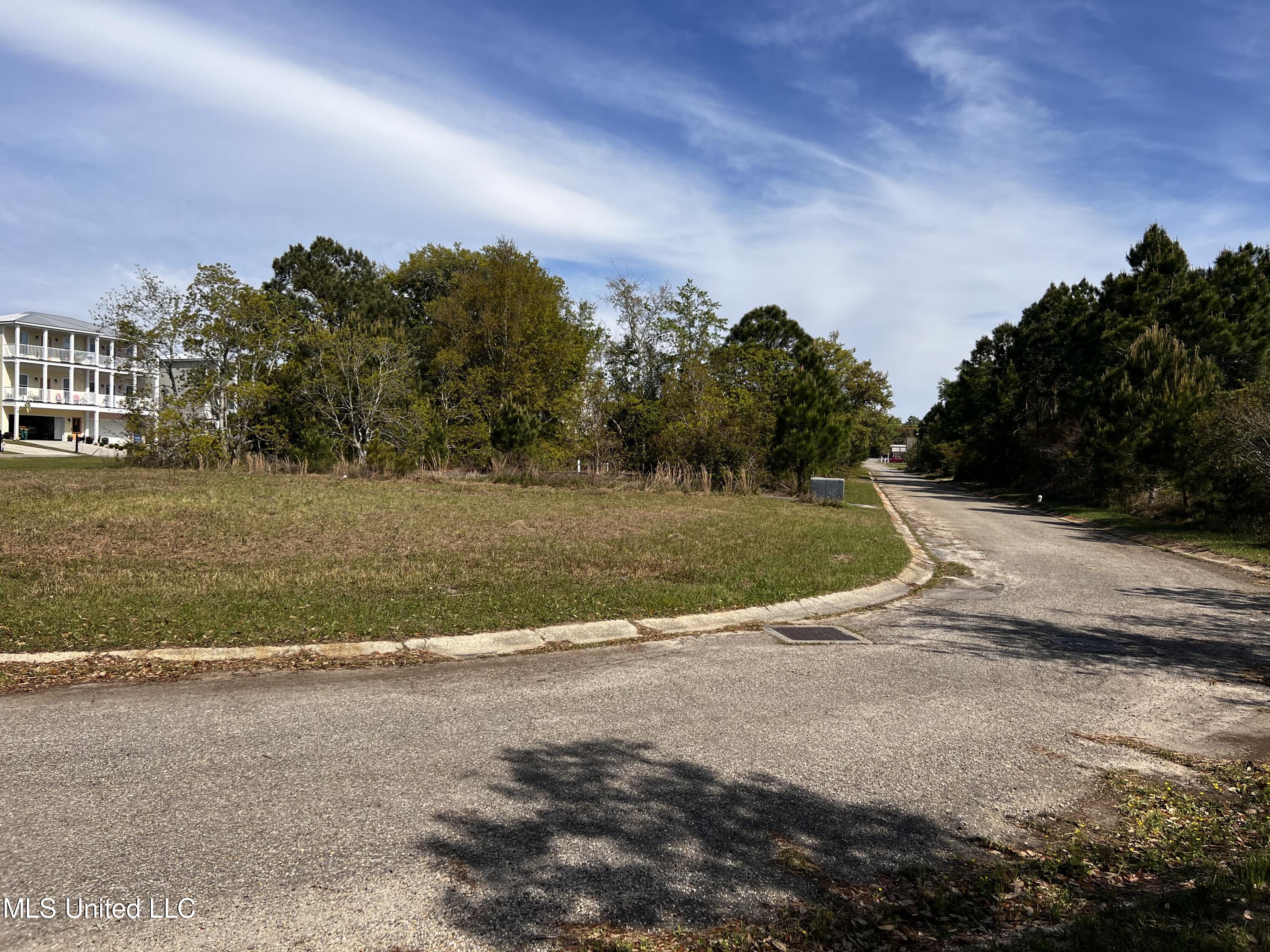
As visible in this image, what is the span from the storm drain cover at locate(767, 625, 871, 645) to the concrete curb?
0.85 ft

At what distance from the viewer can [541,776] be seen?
3725mm

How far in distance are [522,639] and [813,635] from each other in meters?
2.82

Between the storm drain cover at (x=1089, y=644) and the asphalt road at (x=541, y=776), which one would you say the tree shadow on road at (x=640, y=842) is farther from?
the storm drain cover at (x=1089, y=644)

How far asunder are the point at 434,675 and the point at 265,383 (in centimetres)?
2578

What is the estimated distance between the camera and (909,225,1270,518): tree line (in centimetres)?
1867

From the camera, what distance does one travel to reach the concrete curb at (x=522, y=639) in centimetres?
552

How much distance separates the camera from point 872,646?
22.2 ft

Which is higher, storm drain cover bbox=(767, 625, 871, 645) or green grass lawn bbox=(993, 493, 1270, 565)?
green grass lawn bbox=(993, 493, 1270, 565)

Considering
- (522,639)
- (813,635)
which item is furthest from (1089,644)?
(522,639)

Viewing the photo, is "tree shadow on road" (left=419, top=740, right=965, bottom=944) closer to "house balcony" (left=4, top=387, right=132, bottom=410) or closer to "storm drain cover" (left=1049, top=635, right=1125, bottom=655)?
"storm drain cover" (left=1049, top=635, right=1125, bottom=655)

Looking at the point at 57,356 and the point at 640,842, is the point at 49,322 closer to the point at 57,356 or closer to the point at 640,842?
the point at 57,356

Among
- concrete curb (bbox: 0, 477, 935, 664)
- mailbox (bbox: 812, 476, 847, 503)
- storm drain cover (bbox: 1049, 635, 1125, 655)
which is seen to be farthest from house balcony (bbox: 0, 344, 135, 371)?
storm drain cover (bbox: 1049, 635, 1125, 655)

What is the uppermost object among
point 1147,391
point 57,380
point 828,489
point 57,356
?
point 57,356

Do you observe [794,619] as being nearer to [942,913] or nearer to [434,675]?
[434,675]
